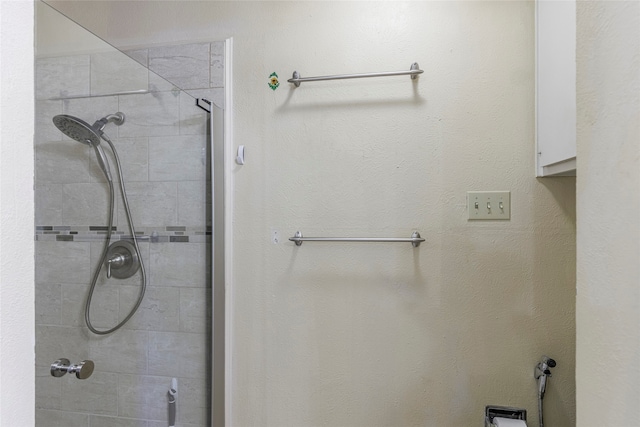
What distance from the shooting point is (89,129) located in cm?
109

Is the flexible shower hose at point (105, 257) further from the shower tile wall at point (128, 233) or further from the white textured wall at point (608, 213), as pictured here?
the white textured wall at point (608, 213)

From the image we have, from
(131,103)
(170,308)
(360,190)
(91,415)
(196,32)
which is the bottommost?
(91,415)

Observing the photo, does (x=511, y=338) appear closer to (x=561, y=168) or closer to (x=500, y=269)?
(x=500, y=269)

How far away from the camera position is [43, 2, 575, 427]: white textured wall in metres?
1.51

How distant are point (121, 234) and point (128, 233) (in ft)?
0.12

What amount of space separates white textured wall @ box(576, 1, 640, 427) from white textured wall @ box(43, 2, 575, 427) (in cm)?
86

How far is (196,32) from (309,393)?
62.7 inches

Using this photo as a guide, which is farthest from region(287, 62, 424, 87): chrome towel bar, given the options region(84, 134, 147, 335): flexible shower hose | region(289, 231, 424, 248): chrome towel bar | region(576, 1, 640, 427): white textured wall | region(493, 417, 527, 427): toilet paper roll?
region(493, 417, 527, 427): toilet paper roll

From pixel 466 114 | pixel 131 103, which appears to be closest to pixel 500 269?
pixel 466 114

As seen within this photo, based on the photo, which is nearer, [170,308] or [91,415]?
[91,415]

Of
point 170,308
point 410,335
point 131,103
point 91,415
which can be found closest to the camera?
point 91,415

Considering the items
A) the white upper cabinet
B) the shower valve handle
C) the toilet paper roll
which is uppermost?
the white upper cabinet

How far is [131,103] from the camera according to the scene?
1.26m

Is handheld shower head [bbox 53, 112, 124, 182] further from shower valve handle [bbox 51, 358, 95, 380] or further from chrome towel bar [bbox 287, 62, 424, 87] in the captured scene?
chrome towel bar [bbox 287, 62, 424, 87]
